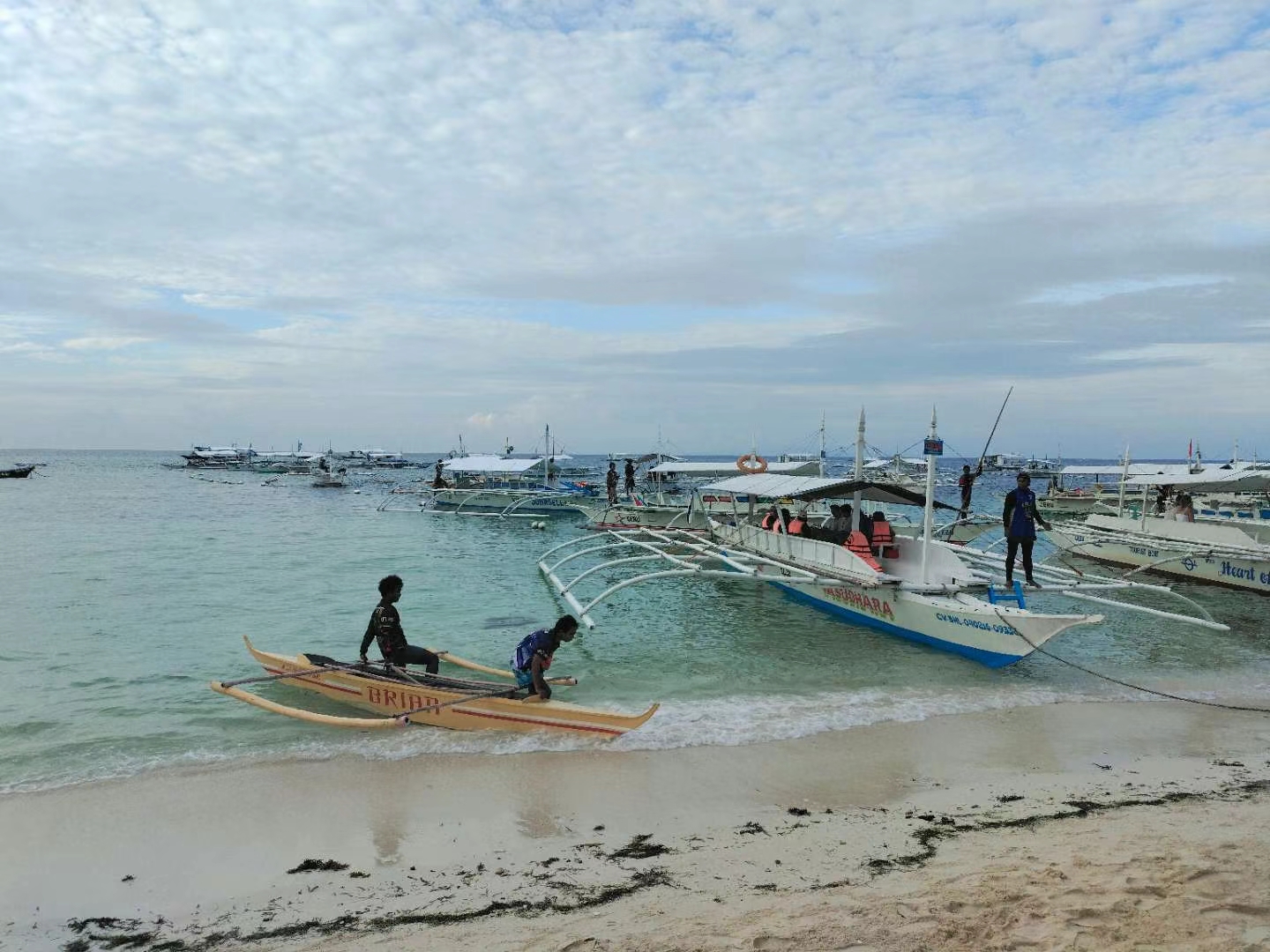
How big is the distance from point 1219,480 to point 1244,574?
2780mm

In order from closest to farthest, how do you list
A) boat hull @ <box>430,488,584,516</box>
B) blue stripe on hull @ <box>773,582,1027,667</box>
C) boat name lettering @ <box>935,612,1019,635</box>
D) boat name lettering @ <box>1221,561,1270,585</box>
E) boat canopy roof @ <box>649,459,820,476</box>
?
boat name lettering @ <box>935,612,1019,635</box> < blue stripe on hull @ <box>773,582,1027,667</box> < boat name lettering @ <box>1221,561,1270,585</box> < boat canopy roof @ <box>649,459,820,476</box> < boat hull @ <box>430,488,584,516</box>

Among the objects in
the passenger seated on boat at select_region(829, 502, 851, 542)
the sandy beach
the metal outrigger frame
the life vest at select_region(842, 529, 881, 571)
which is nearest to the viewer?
the sandy beach

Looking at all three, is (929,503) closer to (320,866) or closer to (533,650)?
(533,650)

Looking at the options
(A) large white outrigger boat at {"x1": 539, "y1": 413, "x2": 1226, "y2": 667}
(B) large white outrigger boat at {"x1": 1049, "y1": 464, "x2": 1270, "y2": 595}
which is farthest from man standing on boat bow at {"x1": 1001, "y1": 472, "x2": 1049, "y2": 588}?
(B) large white outrigger boat at {"x1": 1049, "y1": 464, "x2": 1270, "y2": 595}

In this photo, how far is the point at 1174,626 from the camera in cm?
1581

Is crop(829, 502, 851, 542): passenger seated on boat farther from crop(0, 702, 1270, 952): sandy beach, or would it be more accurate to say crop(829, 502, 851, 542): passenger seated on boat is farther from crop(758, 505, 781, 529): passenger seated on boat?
crop(0, 702, 1270, 952): sandy beach

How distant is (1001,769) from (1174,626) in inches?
404

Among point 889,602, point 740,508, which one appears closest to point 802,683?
point 889,602

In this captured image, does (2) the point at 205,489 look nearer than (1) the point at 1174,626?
No

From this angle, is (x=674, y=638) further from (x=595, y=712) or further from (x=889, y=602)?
(x=595, y=712)

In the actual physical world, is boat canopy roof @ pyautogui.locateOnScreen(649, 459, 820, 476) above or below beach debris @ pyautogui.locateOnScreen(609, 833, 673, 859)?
above

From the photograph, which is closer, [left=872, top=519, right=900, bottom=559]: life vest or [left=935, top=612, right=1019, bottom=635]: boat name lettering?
[left=935, top=612, right=1019, bottom=635]: boat name lettering

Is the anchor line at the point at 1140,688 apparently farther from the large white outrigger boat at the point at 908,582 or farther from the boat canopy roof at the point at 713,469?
the boat canopy roof at the point at 713,469

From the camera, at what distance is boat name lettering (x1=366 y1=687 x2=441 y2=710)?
9.26 metres
